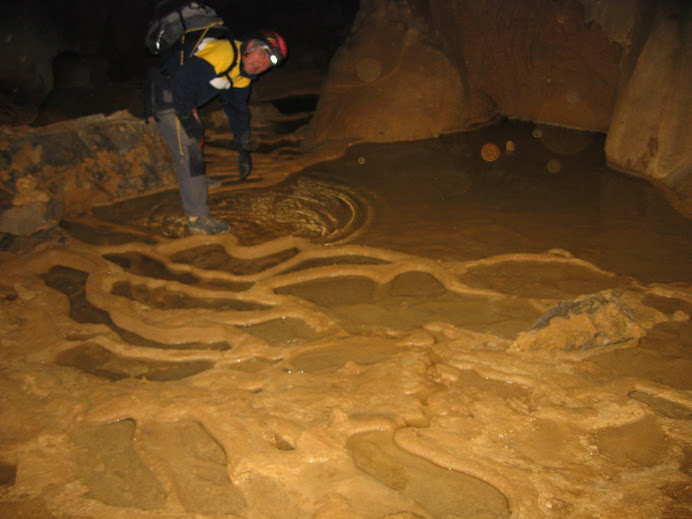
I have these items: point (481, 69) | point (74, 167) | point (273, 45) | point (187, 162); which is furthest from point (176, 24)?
point (481, 69)

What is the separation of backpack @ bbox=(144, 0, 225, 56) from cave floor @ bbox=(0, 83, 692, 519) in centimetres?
163

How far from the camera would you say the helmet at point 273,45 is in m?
4.04

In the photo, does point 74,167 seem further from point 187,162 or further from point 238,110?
point 238,110

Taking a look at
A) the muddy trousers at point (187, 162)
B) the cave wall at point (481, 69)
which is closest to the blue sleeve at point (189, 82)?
the muddy trousers at point (187, 162)

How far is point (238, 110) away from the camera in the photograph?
15.0 ft

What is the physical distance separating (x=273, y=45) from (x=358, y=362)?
2452mm

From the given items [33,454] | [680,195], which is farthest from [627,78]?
[33,454]

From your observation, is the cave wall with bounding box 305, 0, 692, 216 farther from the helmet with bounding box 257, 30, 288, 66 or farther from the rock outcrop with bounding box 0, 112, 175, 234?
the helmet with bounding box 257, 30, 288, 66

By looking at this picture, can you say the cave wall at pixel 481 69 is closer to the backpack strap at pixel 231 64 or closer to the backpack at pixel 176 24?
the backpack strap at pixel 231 64

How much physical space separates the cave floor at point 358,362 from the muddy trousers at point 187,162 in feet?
0.97

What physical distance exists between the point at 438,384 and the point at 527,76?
21.6 ft

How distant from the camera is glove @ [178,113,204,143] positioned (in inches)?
169

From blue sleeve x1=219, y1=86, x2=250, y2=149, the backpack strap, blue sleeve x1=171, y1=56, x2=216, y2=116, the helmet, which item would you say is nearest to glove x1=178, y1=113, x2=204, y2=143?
blue sleeve x1=171, y1=56, x2=216, y2=116

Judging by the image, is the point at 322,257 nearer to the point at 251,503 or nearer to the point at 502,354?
the point at 502,354
